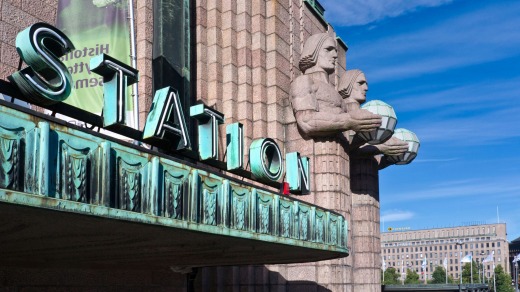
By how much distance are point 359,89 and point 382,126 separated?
339 centimetres

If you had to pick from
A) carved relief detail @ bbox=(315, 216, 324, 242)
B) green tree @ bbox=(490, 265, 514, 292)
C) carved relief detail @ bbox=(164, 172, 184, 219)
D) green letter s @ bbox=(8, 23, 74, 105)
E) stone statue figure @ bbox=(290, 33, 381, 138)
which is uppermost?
stone statue figure @ bbox=(290, 33, 381, 138)

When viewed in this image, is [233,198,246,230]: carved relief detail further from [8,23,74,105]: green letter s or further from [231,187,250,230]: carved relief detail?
[8,23,74,105]: green letter s

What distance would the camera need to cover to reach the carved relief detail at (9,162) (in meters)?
9.33

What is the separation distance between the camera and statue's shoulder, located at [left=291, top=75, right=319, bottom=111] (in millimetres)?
29953

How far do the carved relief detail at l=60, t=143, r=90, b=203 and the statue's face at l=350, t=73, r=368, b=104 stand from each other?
83.3 feet

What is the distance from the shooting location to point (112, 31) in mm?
22188

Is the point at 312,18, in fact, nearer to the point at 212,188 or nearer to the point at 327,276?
the point at 327,276

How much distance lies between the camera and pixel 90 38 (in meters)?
22.0

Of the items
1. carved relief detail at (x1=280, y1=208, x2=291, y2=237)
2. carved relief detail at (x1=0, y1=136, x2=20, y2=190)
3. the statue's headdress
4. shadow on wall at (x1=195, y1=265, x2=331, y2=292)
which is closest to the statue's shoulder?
the statue's headdress

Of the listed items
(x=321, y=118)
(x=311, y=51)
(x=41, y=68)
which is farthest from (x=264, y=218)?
(x=311, y=51)

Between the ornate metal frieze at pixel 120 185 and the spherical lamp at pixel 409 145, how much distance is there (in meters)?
21.8

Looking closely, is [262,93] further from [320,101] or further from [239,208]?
[239,208]

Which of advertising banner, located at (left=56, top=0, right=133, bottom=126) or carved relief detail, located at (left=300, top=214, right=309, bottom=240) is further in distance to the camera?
advertising banner, located at (left=56, top=0, right=133, bottom=126)

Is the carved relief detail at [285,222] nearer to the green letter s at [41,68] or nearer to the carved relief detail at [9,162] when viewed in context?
the green letter s at [41,68]
